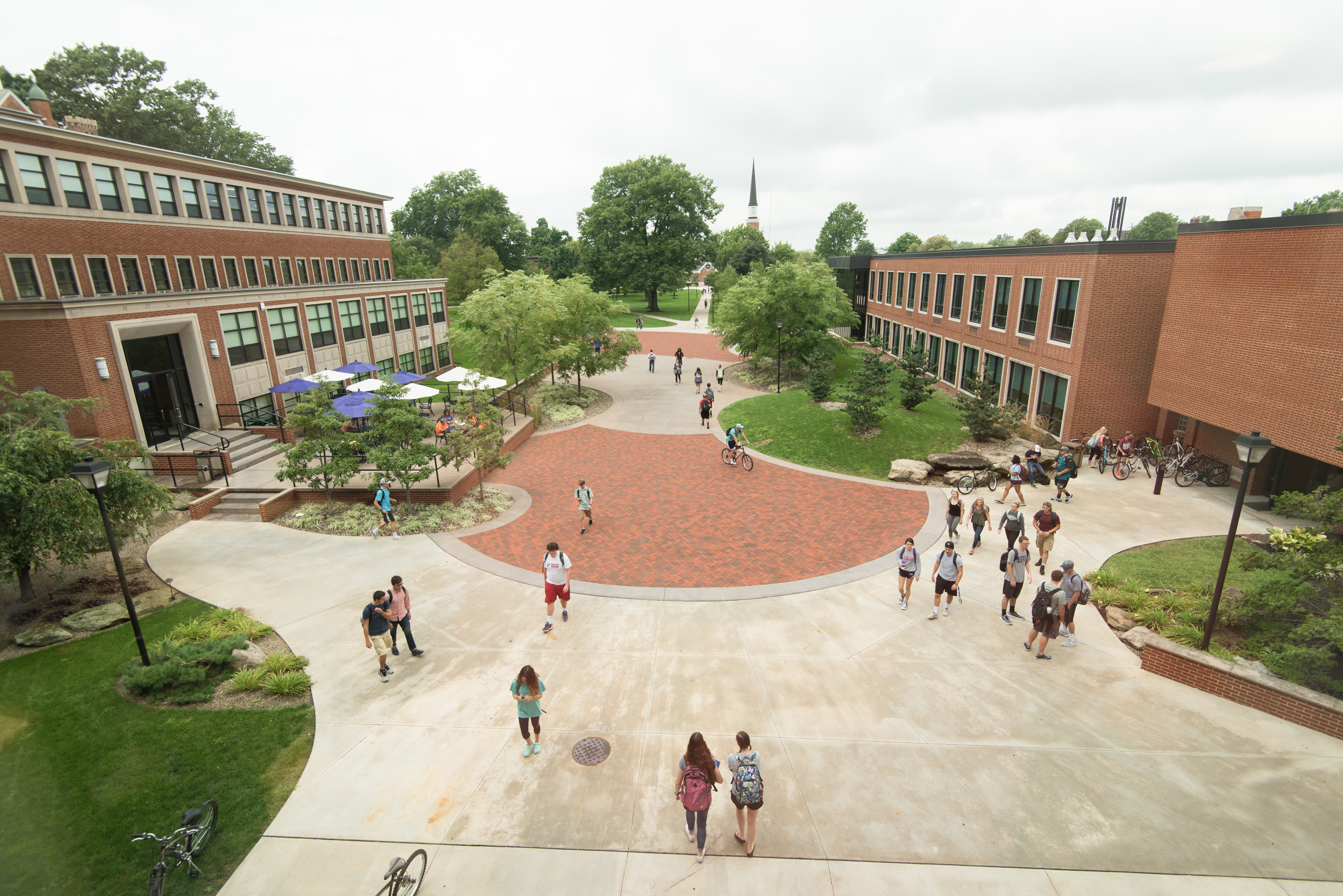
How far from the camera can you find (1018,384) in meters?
26.7

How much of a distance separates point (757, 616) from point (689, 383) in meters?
27.3

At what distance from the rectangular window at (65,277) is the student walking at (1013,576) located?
1217 inches

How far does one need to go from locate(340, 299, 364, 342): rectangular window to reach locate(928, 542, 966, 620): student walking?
30.5 meters

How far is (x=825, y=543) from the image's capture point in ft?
50.6

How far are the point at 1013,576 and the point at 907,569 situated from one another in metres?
1.93

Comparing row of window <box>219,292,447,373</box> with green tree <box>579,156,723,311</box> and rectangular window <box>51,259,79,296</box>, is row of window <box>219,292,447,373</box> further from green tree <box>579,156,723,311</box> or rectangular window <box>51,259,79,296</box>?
green tree <box>579,156,723,311</box>

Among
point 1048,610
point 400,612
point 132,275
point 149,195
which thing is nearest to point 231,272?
point 149,195

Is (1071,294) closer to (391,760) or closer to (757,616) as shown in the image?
(757,616)

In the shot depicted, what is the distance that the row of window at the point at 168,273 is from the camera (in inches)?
824

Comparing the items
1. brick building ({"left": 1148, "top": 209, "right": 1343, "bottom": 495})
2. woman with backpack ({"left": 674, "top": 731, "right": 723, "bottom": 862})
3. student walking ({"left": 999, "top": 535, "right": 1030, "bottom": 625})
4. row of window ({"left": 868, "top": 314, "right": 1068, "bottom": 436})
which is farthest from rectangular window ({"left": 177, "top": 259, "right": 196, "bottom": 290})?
brick building ({"left": 1148, "top": 209, "right": 1343, "bottom": 495})

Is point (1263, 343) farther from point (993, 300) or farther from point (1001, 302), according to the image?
point (993, 300)

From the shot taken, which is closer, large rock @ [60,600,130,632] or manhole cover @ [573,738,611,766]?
manhole cover @ [573,738,611,766]

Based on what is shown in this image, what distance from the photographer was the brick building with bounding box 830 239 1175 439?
833 inches

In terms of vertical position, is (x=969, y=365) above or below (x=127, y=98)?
below
